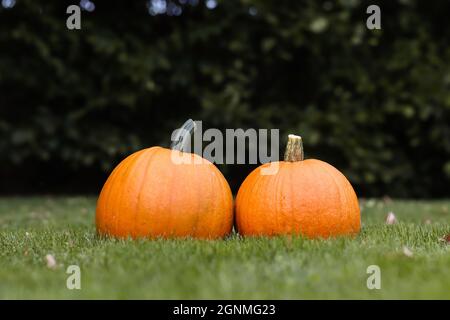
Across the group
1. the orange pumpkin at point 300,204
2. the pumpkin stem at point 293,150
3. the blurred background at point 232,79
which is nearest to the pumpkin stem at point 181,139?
the orange pumpkin at point 300,204

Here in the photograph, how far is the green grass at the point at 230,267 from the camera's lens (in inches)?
74.4

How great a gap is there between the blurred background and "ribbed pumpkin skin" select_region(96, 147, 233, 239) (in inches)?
127

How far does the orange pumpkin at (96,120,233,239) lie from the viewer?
110 inches

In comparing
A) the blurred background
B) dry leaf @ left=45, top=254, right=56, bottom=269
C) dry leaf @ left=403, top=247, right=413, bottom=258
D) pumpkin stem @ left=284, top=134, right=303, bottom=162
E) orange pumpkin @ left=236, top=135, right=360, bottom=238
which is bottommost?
dry leaf @ left=45, top=254, right=56, bottom=269

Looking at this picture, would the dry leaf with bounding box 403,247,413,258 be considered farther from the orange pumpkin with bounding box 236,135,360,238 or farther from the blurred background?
the blurred background

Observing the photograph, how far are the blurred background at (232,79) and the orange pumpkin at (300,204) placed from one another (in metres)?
3.28

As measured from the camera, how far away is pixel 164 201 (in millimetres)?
2791

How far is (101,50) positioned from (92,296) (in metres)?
4.46

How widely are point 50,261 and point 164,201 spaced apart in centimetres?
65

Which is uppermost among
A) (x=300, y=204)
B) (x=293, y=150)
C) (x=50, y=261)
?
(x=293, y=150)

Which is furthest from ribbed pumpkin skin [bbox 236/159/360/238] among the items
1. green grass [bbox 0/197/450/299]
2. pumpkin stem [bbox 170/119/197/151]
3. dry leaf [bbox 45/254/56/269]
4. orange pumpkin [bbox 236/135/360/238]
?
dry leaf [bbox 45/254/56/269]

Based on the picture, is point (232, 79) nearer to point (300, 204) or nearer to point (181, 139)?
point (181, 139)

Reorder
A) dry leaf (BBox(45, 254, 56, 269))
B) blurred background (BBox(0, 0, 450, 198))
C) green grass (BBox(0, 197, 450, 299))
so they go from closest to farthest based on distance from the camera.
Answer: green grass (BBox(0, 197, 450, 299))
dry leaf (BBox(45, 254, 56, 269))
blurred background (BBox(0, 0, 450, 198))

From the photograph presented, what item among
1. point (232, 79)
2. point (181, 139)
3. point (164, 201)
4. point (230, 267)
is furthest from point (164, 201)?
point (232, 79)
